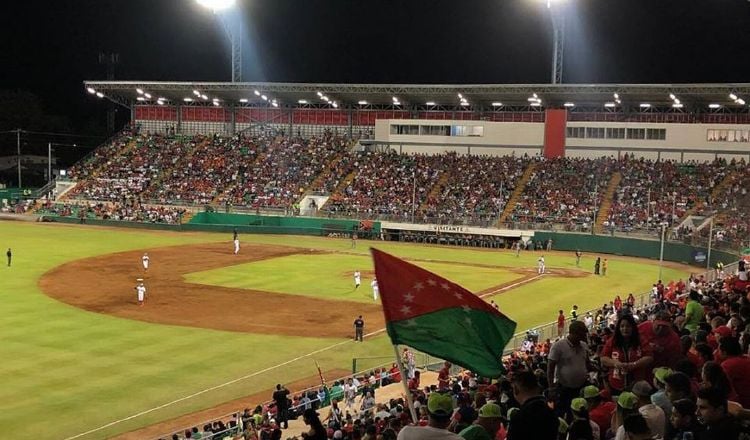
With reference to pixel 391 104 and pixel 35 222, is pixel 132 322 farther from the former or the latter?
pixel 391 104

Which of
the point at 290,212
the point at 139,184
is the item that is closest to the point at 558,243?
the point at 290,212

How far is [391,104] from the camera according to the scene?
268ft

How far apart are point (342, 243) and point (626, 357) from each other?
53.0 metres

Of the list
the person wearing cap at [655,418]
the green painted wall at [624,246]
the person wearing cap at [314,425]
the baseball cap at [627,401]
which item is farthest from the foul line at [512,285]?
the person wearing cap at [655,418]

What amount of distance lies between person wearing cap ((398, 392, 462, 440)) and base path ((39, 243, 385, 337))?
2444cm

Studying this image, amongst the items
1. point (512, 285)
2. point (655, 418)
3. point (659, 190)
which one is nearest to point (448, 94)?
point (659, 190)

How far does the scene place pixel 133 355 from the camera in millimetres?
26328

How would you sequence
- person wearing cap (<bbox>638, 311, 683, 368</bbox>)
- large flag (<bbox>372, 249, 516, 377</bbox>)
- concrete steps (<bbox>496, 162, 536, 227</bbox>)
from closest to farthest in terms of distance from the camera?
large flag (<bbox>372, 249, 516, 377</bbox>)
person wearing cap (<bbox>638, 311, 683, 368</bbox>)
concrete steps (<bbox>496, 162, 536, 227</bbox>)

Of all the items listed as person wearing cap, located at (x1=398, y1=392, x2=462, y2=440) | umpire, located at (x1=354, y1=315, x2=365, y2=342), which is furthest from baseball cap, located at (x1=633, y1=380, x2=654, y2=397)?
umpire, located at (x1=354, y1=315, x2=365, y2=342)

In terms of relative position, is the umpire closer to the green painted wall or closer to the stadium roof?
the green painted wall

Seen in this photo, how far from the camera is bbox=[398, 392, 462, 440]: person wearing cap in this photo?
18.8 feet

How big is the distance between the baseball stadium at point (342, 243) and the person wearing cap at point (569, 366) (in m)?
0.24

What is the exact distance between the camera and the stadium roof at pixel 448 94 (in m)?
65.5

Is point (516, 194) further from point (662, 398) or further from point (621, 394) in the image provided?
point (621, 394)
